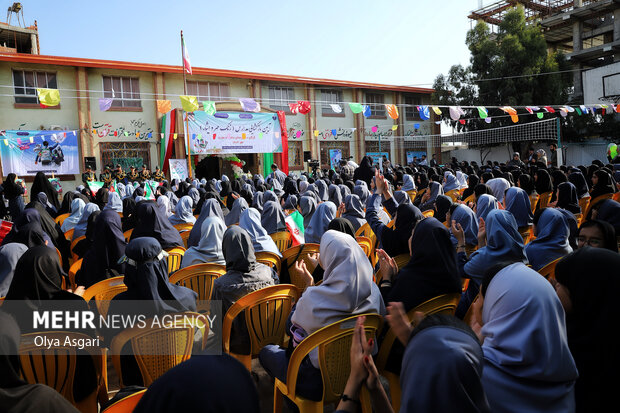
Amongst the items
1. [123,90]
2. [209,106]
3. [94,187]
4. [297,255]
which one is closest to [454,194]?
[297,255]

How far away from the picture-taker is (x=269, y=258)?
12.6 feet

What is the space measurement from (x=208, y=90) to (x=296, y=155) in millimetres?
5257

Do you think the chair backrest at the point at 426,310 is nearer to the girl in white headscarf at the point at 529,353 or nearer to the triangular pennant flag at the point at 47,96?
the girl in white headscarf at the point at 529,353

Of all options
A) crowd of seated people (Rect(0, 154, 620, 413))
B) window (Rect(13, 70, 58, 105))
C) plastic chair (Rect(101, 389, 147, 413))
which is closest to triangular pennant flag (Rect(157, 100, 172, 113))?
window (Rect(13, 70, 58, 105))

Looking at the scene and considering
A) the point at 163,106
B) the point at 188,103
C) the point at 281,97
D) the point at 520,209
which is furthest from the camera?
the point at 281,97

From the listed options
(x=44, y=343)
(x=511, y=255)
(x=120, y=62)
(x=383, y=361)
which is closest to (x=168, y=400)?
(x=44, y=343)

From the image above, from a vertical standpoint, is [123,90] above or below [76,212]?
above

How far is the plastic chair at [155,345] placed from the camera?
2.19 m

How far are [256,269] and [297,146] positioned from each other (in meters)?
17.5

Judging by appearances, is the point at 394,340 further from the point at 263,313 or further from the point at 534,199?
the point at 534,199

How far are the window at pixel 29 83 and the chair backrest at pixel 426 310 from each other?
17.4m

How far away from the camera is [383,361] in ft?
7.47

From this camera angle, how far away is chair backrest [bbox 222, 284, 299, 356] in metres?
2.60

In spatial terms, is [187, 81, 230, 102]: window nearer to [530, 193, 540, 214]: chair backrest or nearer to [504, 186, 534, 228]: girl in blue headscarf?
[530, 193, 540, 214]: chair backrest
